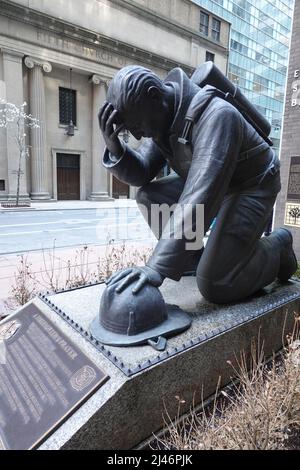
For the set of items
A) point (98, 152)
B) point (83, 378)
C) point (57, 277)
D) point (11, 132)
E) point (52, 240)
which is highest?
point (11, 132)

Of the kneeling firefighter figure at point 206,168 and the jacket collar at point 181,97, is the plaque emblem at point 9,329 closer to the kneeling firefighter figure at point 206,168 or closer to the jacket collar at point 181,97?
the kneeling firefighter figure at point 206,168

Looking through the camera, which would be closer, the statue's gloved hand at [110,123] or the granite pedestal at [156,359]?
the granite pedestal at [156,359]

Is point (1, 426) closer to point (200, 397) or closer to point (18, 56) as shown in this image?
point (200, 397)

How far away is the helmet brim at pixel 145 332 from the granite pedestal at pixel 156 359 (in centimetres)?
4

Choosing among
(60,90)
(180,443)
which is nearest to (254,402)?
(180,443)

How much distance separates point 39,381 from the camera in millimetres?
1836

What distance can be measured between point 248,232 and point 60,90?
19658 mm

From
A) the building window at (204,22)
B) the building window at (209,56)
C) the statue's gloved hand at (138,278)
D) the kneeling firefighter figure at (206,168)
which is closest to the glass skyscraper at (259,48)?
the building window at (204,22)

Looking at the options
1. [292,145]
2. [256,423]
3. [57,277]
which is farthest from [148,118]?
[292,145]

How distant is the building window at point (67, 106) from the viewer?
1947 centimetres

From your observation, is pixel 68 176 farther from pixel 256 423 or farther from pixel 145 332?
pixel 256 423

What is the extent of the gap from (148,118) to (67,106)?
63.9 feet

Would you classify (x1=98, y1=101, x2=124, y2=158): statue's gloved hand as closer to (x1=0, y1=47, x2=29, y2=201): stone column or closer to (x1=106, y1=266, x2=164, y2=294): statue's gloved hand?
(x1=106, y1=266, x2=164, y2=294): statue's gloved hand

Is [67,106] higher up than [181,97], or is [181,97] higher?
[67,106]
